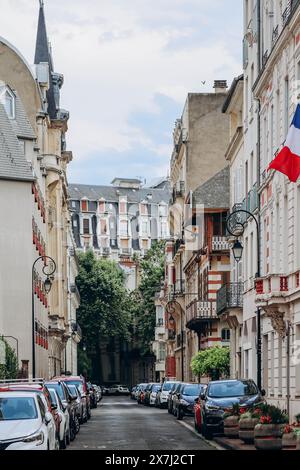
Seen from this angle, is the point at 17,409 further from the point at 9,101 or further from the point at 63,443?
the point at 9,101

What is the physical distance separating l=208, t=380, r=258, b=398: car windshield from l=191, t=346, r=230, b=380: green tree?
27.0 meters

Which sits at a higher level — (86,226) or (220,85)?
(220,85)

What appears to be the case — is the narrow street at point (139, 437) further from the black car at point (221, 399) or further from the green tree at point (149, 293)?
the green tree at point (149, 293)

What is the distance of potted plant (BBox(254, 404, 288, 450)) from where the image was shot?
87.5 feet

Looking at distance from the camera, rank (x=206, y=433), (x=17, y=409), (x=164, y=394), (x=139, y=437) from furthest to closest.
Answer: (x=164, y=394), (x=139, y=437), (x=206, y=433), (x=17, y=409)

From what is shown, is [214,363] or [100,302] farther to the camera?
[100,302]

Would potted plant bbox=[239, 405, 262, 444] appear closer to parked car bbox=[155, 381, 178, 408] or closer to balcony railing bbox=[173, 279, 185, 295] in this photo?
parked car bbox=[155, 381, 178, 408]

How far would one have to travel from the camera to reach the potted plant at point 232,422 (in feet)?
107

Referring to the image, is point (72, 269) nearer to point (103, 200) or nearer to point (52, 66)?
point (52, 66)

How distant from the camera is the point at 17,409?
81.0 ft

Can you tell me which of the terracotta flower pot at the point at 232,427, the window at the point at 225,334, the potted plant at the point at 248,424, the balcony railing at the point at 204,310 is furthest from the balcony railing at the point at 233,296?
the potted plant at the point at 248,424

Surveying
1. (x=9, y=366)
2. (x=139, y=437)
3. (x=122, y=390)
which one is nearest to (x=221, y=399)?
(x=139, y=437)

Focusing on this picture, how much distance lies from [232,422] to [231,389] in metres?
4.70
